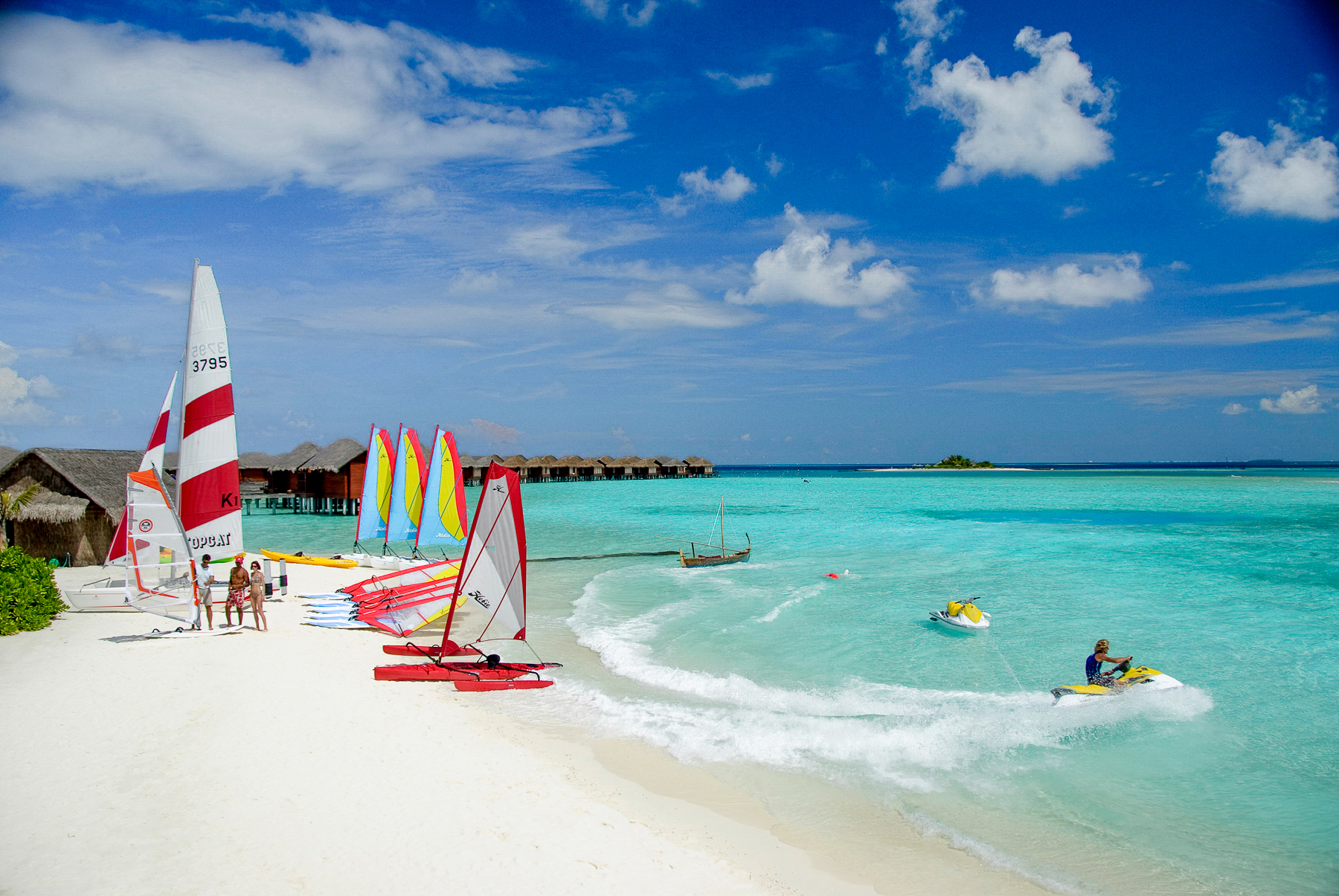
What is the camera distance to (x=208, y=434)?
10461mm

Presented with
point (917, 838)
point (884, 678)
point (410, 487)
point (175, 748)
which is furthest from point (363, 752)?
point (410, 487)

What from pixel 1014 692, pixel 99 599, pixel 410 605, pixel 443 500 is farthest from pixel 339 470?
pixel 1014 692

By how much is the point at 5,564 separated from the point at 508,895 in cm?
1207

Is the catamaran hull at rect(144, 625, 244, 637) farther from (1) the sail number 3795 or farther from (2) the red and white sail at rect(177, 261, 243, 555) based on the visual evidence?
(1) the sail number 3795

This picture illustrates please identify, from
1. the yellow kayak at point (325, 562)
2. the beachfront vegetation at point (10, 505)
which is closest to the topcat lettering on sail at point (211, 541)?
the yellow kayak at point (325, 562)

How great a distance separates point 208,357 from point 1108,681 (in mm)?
14246

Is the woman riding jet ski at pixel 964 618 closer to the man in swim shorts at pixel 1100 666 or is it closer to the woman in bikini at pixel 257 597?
the man in swim shorts at pixel 1100 666

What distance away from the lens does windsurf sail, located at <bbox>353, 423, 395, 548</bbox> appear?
18234 millimetres

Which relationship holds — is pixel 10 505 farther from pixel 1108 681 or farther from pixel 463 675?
pixel 1108 681

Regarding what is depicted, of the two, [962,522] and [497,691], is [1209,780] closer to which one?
[497,691]

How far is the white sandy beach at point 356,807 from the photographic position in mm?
5156

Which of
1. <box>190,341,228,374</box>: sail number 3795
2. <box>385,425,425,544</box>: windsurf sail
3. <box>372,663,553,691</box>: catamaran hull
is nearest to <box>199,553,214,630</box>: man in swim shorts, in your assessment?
<box>190,341,228,374</box>: sail number 3795

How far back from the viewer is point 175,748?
6980mm

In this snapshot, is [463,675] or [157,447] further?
[157,447]
